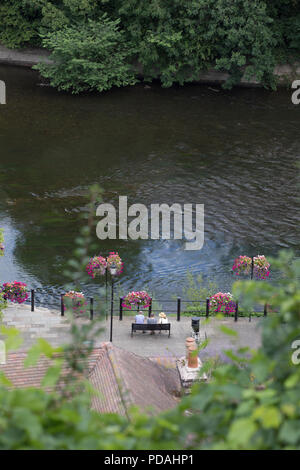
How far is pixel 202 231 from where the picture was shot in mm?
28781

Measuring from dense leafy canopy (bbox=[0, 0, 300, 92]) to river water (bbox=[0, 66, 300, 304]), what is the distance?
1.37 m

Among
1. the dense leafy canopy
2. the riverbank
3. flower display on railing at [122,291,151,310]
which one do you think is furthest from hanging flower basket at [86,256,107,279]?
the riverbank

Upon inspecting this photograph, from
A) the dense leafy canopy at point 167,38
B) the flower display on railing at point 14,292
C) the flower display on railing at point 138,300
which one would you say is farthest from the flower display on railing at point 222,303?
the dense leafy canopy at point 167,38

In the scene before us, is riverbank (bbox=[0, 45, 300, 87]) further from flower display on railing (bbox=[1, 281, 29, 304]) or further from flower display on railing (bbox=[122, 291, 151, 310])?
flower display on railing (bbox=[122, 291, 151, 310])

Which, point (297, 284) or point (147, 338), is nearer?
point (297, 284)

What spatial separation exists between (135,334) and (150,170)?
50.1 ft

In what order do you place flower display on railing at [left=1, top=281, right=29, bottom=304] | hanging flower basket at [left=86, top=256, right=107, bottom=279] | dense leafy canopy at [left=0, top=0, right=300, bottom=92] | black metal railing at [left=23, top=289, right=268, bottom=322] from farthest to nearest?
dense leafy canopy at [left=0, top=0, right=300, bottom=92], hanging flower basket at [left=86, top=256, right=107, bottom=279], flower display on railing at [left=1, top=281, right=29, bottom=304], black metal railing at [left=23, top=289, right=268, bottom=322]

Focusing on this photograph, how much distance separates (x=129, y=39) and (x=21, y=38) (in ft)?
Result: 25.3

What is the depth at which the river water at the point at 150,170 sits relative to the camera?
2650 centimetres

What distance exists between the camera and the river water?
86.9ft

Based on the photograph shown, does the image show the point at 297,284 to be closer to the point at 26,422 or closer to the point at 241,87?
the point at 26,422

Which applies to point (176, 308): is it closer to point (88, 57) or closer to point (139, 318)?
point (139, 318)

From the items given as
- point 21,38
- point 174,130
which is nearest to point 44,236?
point 174,130

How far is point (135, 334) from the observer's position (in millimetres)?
20969
